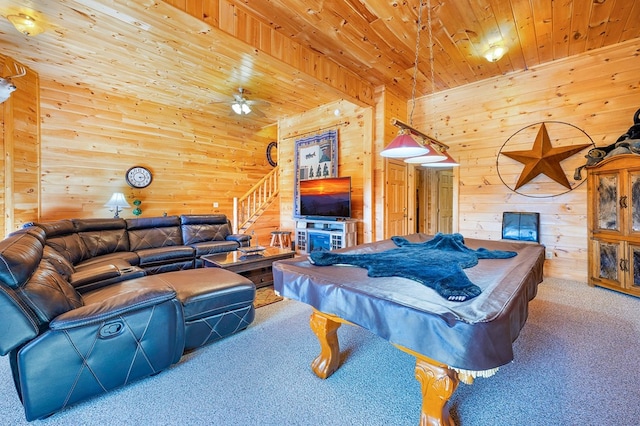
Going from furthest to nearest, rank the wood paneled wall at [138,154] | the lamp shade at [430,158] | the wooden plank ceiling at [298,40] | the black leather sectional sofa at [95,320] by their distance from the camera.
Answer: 1. the wood paneled wall at [138,154]
2. the wooden plank ceiling at [298,40]
3. the lamp shade at [430,158]
4. the black leather sectional sofa at [95,320]

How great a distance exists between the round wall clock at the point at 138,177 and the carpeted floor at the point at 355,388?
3945 mm

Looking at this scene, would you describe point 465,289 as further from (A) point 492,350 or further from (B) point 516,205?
(B) point 516,205

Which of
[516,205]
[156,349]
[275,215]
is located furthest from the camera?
[275,215]

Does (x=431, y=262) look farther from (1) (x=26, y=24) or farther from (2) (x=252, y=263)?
(1) (x=26, y=24)

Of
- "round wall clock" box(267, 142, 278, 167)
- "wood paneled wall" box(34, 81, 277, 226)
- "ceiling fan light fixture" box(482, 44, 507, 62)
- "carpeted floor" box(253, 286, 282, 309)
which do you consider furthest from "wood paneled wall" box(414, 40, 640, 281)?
"wood paneled wall" box(34, 81, 277, 226)

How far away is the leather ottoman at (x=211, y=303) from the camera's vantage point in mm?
2111

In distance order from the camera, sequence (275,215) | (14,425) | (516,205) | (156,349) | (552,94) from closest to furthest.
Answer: (14,425), (156,349), (552,94), (516,205), (275,215)

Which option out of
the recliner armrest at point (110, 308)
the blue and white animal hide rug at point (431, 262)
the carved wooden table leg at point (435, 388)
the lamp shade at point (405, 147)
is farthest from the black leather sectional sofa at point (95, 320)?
the lamp shade at point (405, 147)

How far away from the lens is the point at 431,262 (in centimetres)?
187

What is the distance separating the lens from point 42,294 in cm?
149

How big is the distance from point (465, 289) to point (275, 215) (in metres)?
5.67

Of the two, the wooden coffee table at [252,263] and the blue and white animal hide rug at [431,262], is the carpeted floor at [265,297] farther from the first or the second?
the blue and white animal hide rug at [431,262]

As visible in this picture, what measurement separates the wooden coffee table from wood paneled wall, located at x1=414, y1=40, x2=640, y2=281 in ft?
10.8

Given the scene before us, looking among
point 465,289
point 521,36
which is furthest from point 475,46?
point 465,289
